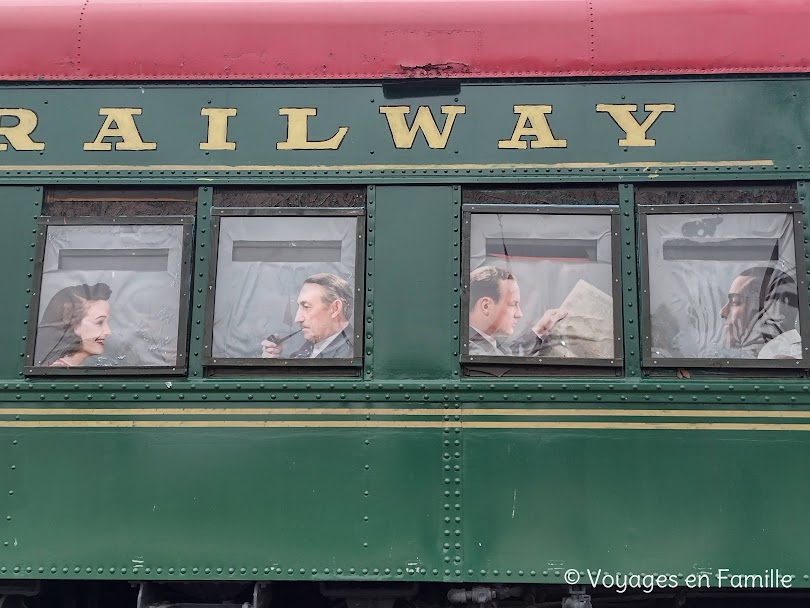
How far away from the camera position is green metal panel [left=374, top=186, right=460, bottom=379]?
3172 millimetres

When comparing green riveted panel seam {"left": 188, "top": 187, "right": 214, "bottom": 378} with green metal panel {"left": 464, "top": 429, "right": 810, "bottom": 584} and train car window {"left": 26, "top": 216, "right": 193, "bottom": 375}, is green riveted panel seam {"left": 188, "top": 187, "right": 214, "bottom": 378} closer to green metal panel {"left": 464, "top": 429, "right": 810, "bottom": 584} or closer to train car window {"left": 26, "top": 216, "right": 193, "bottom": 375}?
train car window {"left": 26, "top": 216, "right": 193, "bottom": 375}

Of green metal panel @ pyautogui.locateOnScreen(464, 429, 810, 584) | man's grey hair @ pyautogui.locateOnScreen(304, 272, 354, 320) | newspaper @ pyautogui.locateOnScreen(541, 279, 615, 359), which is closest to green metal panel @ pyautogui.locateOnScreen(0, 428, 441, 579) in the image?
green metal panel @ pyautogui.locateOnScreen(464, 429, 810, 584)

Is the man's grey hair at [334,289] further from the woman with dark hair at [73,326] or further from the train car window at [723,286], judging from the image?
the train car window at [723,286]

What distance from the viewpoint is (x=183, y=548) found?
121 inches

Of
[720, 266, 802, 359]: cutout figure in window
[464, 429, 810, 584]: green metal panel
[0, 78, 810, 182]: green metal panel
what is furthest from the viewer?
[0, 78, 810, 182]: green metal panel

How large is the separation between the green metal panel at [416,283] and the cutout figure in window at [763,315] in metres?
1.19

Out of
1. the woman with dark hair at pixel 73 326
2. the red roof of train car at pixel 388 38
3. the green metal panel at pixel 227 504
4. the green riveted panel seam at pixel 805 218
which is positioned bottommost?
the green metal panel at pixel 227 504

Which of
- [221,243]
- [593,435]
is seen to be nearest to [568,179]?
[593,435]

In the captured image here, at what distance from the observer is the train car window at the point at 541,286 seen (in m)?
3.16

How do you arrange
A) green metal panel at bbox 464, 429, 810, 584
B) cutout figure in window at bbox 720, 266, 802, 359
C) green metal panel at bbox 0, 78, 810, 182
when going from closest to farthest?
1. green metal panel at bbox 464, 429, 810, 584
2. cutout figure in window at bbox 720, 266, 802, 359
3. green metal panel at bbox 0, 78, 810, 182

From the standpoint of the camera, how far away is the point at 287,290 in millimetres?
3256

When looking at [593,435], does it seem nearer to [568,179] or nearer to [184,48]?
[568,179]

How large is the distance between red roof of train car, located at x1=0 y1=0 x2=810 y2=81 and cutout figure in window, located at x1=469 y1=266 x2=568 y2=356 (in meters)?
0.95

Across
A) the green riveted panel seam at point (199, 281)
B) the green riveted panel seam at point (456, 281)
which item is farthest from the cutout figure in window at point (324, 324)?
the green riveted panel seam at point (456, 281)
